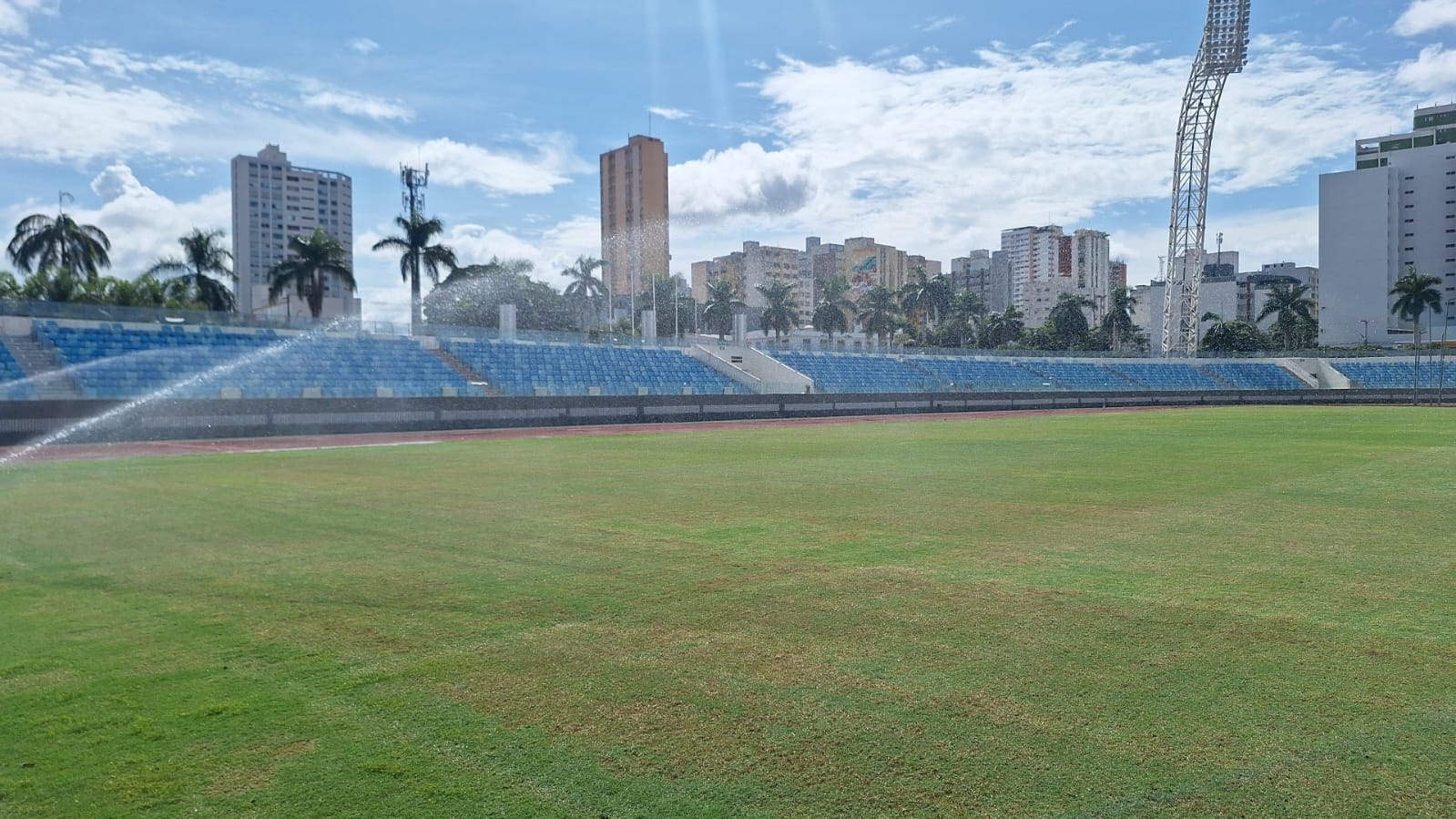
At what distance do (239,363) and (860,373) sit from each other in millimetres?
36099

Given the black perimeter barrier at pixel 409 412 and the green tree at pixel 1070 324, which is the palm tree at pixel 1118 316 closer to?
the green tree at pixel 1070 324

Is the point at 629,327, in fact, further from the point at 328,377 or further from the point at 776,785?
the point at 776,785

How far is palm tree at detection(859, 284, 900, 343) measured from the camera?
4692 inches

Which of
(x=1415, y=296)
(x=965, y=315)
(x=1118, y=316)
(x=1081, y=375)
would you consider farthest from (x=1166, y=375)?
(x=965, y=315)

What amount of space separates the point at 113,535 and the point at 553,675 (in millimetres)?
7476

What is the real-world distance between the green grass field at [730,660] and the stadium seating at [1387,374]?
78.3 m

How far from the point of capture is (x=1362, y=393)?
2685 inches

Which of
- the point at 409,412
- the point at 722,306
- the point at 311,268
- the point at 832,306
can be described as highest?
the point at 832,306

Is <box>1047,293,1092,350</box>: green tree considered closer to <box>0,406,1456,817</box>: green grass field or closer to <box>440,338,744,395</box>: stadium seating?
<box>440,338,744,395</box>: stadium seating

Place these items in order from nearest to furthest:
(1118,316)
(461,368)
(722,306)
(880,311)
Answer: (461,368)
(722,306)
(1118,316)
(880,311)

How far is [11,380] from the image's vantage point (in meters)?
30.5

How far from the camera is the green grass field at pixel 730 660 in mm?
4055

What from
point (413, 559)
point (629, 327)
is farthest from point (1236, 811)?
point (629, 327)

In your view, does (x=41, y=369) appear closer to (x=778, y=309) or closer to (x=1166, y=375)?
(x=1166, y=375)
